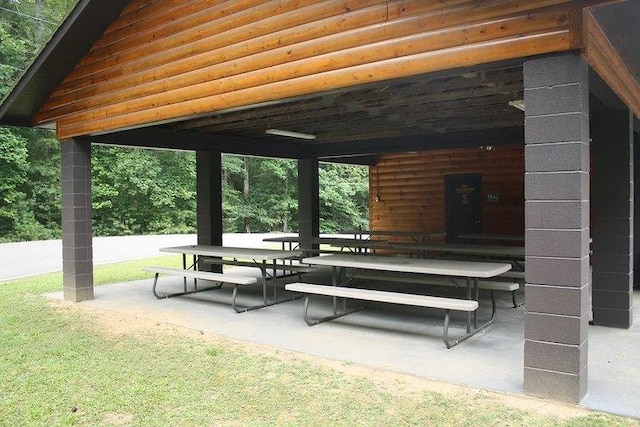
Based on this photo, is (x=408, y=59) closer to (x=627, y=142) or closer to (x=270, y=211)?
(x=627, y=142)

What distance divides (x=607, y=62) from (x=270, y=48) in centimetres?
287

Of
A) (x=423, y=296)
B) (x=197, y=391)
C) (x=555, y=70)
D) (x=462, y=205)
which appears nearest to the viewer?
(x=555, y=70)

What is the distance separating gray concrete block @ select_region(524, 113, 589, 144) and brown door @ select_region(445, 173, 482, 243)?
8.31 meters

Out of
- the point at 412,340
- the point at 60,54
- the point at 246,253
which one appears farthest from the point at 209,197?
the point at 412,340

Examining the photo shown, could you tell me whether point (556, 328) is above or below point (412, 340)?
above

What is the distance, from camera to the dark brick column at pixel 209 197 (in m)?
9.41

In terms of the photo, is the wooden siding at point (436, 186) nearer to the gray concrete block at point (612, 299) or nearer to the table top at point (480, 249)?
the table top at point (480, 249)

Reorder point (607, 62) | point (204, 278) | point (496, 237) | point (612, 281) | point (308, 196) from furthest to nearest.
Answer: point (308, 196) → point (496, 237) → point (204, 278) → point (612, 281) → point (607, 62)

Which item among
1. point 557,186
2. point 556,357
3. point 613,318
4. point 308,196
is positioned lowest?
point 613,318

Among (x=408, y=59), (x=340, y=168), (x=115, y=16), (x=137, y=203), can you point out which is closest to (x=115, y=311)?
(x=115, y=16)

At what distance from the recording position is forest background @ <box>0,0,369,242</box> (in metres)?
19.4

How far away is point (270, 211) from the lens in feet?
86.9

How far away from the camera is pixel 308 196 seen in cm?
1175

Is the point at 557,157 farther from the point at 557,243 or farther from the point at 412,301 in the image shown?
the point at 412,301
